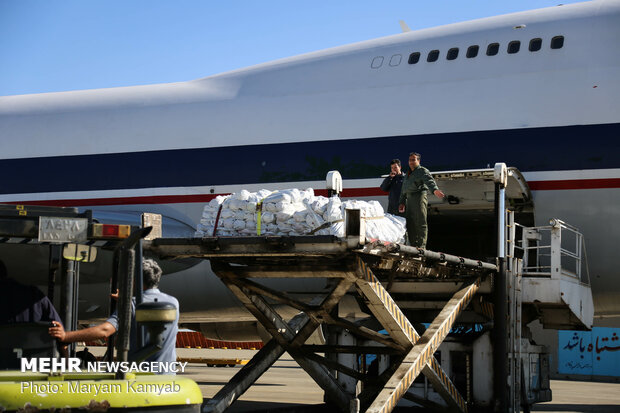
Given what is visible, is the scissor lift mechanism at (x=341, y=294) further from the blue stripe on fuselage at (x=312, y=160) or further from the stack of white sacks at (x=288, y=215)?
the blue stripe on fuselage at (x=312, y=160)

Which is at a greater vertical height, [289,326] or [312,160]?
[312,160]

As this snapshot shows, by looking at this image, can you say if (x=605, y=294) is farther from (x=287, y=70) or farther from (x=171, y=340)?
(x=171, y=340)

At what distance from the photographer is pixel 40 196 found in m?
16.0

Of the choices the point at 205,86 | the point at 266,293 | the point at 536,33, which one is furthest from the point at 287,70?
the point at 266,293

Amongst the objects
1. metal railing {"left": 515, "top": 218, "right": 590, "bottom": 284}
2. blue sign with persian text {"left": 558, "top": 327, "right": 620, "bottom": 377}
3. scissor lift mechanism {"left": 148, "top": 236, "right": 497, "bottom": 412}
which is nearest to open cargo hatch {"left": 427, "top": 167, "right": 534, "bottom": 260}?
metal railing {"left": 515, "top": 218, "right": 590, "bottom": 284}

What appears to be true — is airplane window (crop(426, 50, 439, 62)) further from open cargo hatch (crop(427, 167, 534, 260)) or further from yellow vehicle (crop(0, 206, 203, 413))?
yellow vehicle (crop(0, 206, 203, 413))

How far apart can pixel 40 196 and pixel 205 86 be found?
3.90m

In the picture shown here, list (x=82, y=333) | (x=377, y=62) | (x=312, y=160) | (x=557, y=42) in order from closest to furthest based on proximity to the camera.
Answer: (x=82, y=333)
(x=557, y=42)
(x=312, y=160)
(x=377, y=62)

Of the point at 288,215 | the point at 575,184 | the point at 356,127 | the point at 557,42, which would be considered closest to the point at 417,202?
the point at 288,215

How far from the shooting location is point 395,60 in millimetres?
14414

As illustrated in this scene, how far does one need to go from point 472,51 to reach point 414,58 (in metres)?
1.04

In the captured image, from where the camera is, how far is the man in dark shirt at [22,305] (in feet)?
19.5

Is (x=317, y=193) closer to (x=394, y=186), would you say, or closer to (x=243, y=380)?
(x=394, y=186)

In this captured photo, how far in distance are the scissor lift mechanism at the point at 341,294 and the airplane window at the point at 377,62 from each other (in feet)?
14.5
